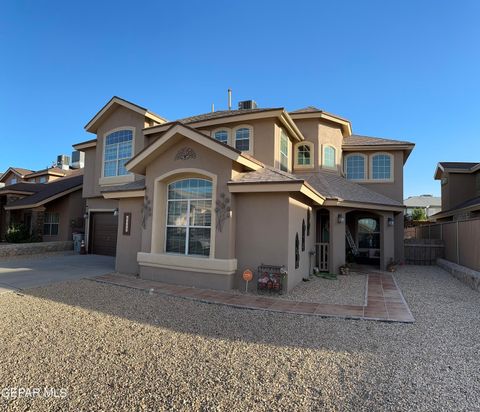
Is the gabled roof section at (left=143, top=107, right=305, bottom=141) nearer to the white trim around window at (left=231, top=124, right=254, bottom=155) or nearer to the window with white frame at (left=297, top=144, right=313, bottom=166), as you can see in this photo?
the white trim around window at (left=231, top=124, right=254, bottom=155)

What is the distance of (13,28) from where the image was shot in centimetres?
1223

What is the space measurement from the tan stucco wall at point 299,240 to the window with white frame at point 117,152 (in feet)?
34.3

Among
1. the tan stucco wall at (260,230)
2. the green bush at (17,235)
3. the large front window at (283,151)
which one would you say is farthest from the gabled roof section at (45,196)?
the tan stucco wall at (260,230)

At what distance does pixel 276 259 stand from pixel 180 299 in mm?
2919

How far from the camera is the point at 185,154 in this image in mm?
9703

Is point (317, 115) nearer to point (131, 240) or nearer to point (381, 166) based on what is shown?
point (381, 166)

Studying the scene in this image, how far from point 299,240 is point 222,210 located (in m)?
2.92

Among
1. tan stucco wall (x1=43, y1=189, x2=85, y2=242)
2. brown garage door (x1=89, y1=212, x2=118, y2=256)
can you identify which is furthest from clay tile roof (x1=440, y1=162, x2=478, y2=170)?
tan stucco wall (x1=43, y1=189, x2=85, y2=242)

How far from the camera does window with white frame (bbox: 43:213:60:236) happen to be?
1998cm

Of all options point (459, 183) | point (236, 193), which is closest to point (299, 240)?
point (236, 193)

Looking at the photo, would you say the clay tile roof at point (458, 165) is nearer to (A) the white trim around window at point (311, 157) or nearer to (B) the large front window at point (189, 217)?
(A) the white trim around window at point (311, 157)

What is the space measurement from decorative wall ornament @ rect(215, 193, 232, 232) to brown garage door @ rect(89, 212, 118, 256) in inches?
401

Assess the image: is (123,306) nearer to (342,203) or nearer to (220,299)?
(220,299)

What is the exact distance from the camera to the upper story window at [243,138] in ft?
42.2
